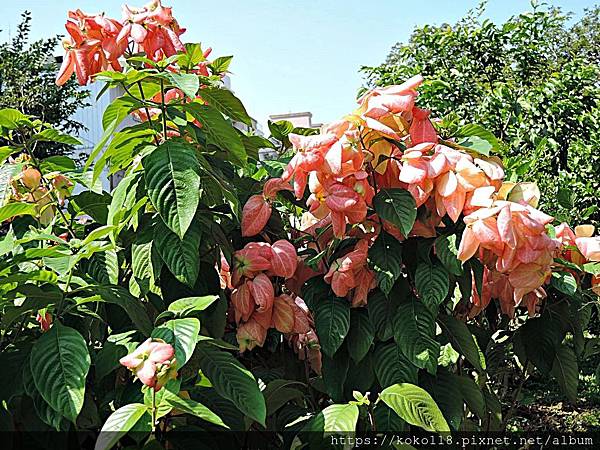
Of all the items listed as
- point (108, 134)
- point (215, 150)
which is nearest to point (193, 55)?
point (215, 150)

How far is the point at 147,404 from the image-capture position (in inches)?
34.9

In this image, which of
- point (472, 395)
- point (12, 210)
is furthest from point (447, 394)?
point (12, 210)

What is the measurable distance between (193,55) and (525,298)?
0.75m

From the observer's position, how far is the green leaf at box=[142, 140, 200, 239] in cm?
101

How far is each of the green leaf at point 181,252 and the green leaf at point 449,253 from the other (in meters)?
0.37

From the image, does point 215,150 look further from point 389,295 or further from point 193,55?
point 389,295

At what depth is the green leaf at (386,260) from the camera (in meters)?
1.10

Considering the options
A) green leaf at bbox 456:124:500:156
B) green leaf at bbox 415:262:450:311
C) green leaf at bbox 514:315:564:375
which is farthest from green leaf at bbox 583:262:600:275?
green leaf at bbox 415:262:450:311

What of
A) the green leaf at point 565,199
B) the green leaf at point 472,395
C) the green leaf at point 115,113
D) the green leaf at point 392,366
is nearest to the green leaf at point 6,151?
the green leaf at point 115,113

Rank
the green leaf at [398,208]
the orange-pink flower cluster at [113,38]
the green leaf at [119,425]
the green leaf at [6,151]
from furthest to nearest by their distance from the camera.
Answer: the green leaf at [6,151] < the orange-pink flower cluster at [113,38] < the green leaf at [398,208] < the green leaf at [119,425]

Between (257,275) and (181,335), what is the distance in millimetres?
312

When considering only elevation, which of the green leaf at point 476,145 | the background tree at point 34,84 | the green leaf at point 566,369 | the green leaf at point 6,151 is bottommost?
the green leaf at point 566,369

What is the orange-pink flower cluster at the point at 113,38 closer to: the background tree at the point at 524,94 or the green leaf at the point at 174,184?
the green leaf at the point at 174,184

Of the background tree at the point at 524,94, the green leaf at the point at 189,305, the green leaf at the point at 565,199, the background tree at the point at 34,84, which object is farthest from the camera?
the background tree at the point at 34,84
